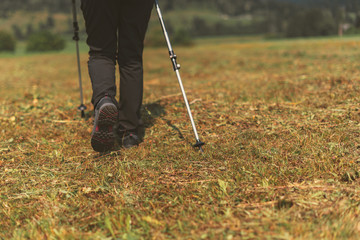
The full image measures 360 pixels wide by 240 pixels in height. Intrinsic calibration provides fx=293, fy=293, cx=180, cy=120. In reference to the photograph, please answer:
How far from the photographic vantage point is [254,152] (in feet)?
9.71

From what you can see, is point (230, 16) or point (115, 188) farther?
point (230, 16)

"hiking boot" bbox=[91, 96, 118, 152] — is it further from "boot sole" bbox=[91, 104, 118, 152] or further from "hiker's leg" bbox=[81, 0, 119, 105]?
"hiker's leg" bbox=[81, 0, 119, 105]

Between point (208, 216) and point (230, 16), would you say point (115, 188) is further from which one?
point (230, 16)

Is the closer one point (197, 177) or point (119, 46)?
point (197, 177)

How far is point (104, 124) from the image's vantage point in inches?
106

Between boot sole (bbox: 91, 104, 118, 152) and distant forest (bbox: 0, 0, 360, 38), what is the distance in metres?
3.00

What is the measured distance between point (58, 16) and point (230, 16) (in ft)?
245

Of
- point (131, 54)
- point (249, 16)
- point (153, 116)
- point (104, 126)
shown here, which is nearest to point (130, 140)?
point (104, 126)

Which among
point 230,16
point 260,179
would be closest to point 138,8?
point 260,179

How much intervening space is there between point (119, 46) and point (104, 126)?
1075mm

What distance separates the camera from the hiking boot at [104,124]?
8.82 ft

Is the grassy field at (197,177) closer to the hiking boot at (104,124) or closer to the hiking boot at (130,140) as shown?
the hiking boot at (130,140)

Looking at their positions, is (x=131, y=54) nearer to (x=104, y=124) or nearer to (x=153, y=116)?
(x=104, y=124)

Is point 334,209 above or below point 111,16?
below
